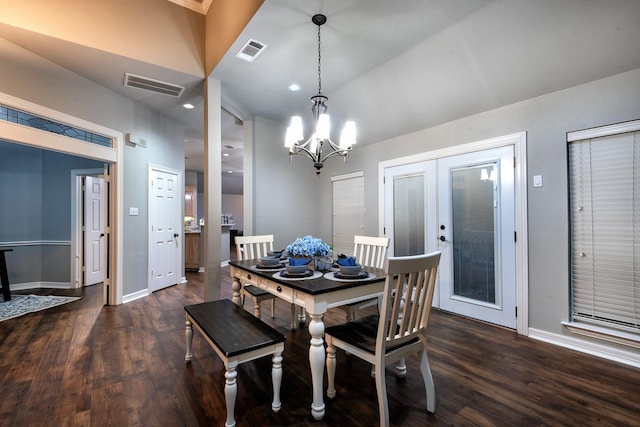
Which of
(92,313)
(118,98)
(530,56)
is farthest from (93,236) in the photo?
(530,56)

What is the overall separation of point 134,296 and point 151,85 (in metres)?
2.99

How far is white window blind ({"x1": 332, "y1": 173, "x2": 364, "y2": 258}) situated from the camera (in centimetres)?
469

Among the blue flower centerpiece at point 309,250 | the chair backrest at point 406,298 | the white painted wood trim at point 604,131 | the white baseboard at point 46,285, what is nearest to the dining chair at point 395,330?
the chair backrest at point 406,298

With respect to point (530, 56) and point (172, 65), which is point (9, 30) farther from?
point (530, 56)

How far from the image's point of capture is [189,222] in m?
8.38

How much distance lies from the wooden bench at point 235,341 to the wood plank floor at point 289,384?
0.22 metres

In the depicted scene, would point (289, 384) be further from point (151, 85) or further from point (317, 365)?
point (151, 85)

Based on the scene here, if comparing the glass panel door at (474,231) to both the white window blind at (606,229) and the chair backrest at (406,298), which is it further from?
the chair backrest at (406,298)

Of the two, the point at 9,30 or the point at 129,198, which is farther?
the point at 129,198

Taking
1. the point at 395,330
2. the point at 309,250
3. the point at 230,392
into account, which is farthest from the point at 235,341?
the point at 395,330

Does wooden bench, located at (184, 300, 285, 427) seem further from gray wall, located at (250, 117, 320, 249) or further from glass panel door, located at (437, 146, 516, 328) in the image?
glass panel door, located at (437, 146, 516, 328)

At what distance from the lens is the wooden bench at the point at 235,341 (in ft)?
5.15

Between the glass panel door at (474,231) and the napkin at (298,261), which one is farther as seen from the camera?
Answer: the glass panel door at (474,231)

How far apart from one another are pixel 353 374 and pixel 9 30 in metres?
4.23
